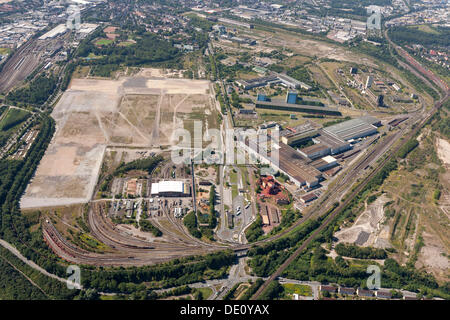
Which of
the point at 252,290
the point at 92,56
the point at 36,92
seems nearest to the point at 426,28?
the point at 92,56

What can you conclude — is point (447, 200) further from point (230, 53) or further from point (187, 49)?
point (187, 49)

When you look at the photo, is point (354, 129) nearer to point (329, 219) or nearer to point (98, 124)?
point (329, 219)

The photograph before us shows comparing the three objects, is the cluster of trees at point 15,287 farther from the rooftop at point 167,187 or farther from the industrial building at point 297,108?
the industrial building at point 297,108

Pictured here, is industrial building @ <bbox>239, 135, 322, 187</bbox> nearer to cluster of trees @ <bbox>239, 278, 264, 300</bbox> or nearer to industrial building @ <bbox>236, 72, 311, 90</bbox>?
cluster of trees @ <bbox>239, 278, 264, 300</bbox>

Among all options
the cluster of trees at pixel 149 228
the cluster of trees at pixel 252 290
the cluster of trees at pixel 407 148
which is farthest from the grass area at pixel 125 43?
the cluster of trees at pixel 252 290

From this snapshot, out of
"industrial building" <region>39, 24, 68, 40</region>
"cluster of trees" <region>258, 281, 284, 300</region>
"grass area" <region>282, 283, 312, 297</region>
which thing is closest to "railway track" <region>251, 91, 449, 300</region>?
"cluster of trees" <region>258, 281, 284, 300</region>

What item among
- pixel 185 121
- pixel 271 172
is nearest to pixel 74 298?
pixel 271 172
